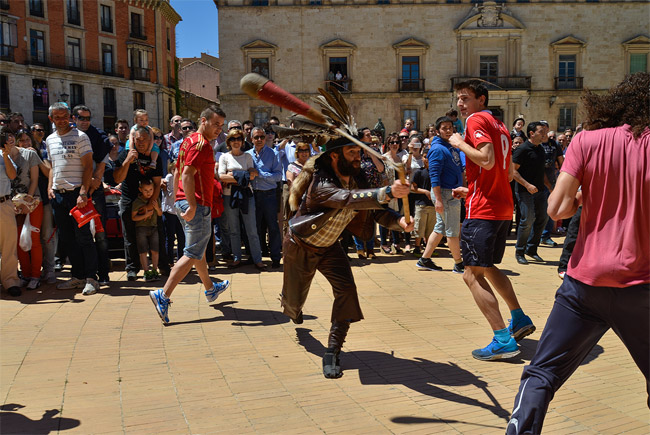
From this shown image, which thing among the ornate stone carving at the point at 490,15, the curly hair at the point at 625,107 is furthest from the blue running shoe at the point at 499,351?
the ornate stone carving at the point at 490,15

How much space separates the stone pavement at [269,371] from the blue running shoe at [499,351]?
8 cm

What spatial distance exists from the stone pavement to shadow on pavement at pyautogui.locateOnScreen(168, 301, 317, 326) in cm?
2

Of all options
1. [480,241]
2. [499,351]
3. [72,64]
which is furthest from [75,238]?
[72,64]

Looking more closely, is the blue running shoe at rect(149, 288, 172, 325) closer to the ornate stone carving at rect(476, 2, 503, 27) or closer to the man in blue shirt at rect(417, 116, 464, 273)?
the man in blue shirt at rect(417, 116, 464, 273)

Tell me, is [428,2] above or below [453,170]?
above

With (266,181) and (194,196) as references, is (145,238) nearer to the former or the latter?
(266,181)

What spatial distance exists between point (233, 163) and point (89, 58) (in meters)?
41.8

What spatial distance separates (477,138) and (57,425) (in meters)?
3.82

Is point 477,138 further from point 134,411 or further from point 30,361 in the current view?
point 30,361

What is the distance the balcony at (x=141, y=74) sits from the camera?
4841 cm

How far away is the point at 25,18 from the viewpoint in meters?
42.4

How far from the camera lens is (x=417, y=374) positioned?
485 centimetres

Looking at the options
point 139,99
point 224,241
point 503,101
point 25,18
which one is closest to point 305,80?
Result: point 503,101

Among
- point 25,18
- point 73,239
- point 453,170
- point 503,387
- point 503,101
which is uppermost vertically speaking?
point 25,18
